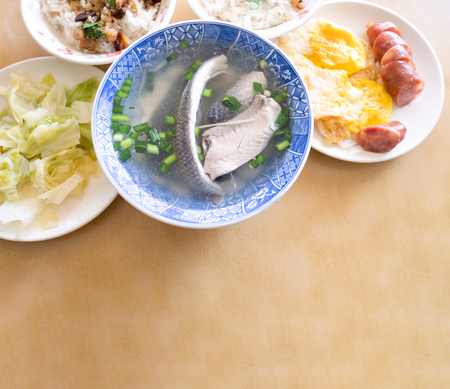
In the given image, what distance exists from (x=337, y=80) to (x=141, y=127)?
1.05 meters

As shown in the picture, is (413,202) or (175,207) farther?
(413,202)

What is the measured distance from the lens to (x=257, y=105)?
56.0 inches

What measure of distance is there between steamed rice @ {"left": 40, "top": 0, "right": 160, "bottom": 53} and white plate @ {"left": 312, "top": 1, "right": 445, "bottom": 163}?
100 centimetres

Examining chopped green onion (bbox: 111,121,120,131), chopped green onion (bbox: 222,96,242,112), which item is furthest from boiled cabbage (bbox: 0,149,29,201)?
chopped green onion (bbox: 222,96,242,112)

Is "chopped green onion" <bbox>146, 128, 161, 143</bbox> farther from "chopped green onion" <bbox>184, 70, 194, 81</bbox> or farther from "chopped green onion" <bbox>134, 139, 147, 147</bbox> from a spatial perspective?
"chopped green onion" <bbox>184, 70, 194, 81</bbox>

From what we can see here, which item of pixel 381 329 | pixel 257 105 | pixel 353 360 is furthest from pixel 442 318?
pixel 257 105

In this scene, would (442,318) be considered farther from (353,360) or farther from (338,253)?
(338,253)

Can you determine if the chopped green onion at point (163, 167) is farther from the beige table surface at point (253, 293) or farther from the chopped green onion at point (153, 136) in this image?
the beige table surface at point (253, 293)

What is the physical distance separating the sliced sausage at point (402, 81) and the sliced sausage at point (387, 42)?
0.10m

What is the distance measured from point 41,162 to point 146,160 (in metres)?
0.51

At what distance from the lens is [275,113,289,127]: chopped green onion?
1.39m

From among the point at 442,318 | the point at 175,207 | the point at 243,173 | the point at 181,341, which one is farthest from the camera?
the point at 442,318

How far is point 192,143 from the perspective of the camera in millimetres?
1347

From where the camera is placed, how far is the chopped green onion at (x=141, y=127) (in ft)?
4.59
